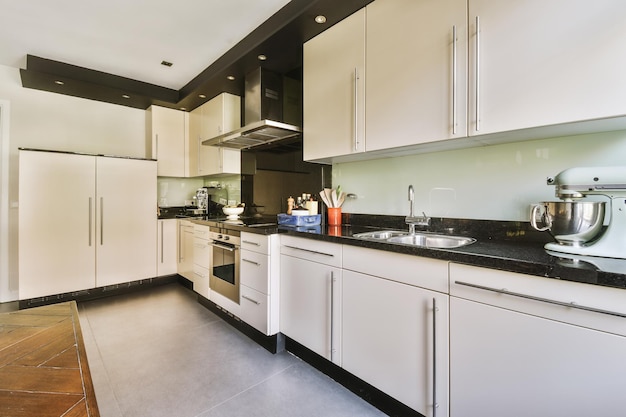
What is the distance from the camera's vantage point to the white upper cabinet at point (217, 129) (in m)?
3.47

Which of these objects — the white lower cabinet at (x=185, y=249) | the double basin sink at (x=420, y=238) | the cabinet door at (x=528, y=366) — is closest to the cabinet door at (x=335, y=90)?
the double basin sink at (x=420, y=238)

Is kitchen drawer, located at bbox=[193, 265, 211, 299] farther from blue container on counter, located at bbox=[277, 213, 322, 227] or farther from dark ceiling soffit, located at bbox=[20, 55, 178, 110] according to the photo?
dark ceiling soffit, located at bbox=[20, 55, 178, 110]

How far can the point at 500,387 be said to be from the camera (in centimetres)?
113

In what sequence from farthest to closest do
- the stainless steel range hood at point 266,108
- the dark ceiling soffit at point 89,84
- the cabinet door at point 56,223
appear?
1. the dark ceiling soffit at point 89,84
2. the cabinet door at point 56,223
3. the stainless steel range hood at point 266,108

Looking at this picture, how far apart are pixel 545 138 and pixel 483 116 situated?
42 cm

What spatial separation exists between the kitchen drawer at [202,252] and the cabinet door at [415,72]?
197cm

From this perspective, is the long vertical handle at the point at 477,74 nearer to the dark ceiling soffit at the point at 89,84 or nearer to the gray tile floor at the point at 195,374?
the gray tile floor at the point at 195,374

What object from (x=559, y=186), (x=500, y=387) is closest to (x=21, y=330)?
(x=500, y=387)

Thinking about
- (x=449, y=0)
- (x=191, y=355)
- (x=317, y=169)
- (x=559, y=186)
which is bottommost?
(x=191, y=355)

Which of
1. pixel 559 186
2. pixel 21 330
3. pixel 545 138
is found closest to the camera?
pixel 21 330

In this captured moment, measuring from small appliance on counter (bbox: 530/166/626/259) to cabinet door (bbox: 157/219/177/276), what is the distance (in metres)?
3.83

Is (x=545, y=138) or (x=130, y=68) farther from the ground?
(x=130, y=68)

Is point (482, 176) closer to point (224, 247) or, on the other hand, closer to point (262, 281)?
point (262, 281)

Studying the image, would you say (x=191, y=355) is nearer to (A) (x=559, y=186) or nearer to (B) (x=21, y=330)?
(B) (x=21, y=330)
